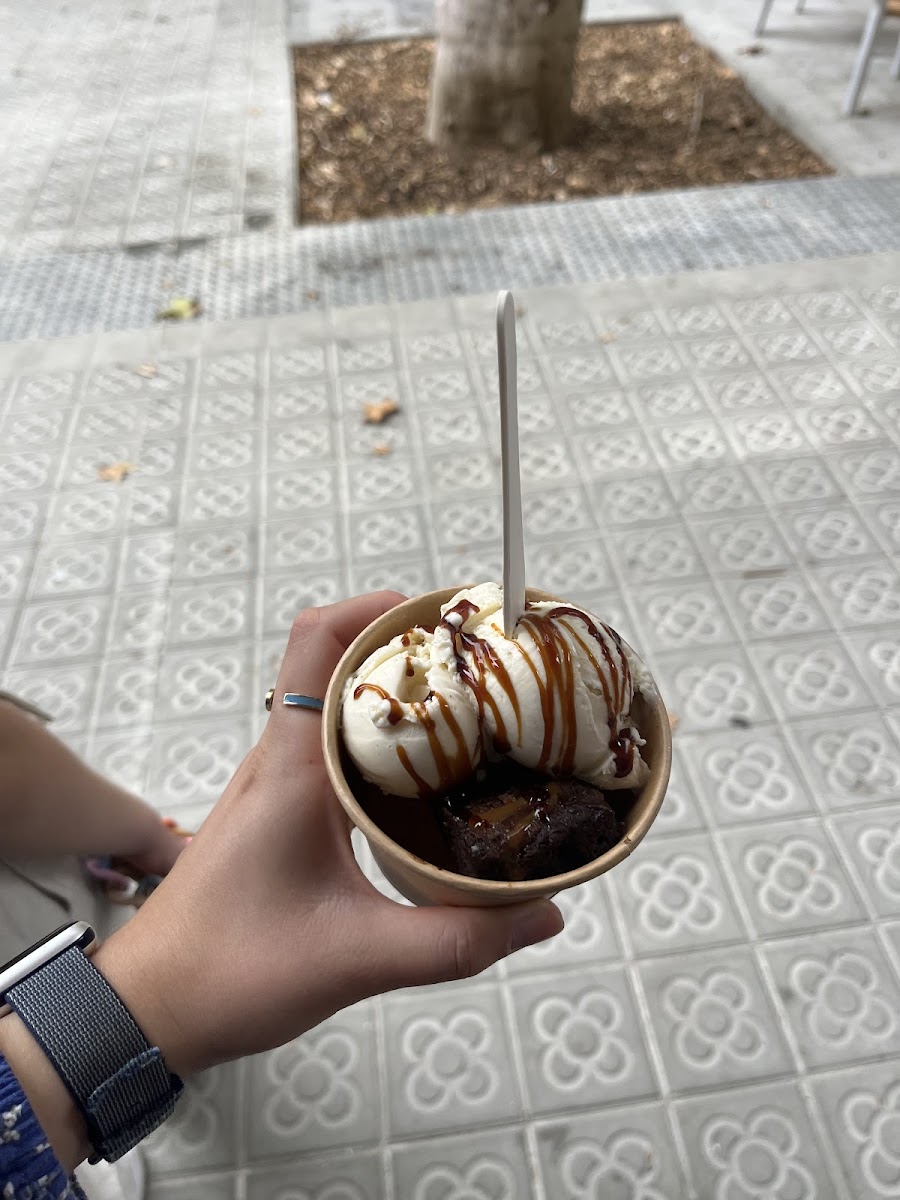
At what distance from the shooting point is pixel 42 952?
1023 millimetres

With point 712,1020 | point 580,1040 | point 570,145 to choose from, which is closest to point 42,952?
point 580,1040

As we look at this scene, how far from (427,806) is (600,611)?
4.35 feet

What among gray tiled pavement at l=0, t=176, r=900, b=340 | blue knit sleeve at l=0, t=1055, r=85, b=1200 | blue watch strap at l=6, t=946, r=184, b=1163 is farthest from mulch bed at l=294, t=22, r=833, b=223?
blue knit sleeve at l=0, t=1055, r=85, b=1200

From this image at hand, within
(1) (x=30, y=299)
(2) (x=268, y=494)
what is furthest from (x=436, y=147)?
(2) (x=268, y=494)

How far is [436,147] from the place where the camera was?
14.4ft

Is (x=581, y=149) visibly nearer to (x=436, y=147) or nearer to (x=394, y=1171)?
(x=436, y=147)

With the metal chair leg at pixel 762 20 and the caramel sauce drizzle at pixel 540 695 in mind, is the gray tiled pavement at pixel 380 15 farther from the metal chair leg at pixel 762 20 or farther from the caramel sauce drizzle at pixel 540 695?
the caramel sauce drizzle at pixel 540 695

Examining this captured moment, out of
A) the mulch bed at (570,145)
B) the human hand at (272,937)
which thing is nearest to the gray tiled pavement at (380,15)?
the mulch bed at (570,145)

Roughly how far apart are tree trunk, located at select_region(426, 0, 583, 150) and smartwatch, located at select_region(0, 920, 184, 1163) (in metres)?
4.05

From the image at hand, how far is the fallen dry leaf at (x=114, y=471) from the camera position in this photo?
9.43 feet

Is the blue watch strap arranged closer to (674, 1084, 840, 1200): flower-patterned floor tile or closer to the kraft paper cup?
the kraft paper cup

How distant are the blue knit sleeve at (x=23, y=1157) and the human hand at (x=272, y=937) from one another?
144 mm

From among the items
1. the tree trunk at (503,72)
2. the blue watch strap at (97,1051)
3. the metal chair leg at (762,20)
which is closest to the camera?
the blue watch strap at (97,1051)

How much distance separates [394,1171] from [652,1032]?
545 mm
